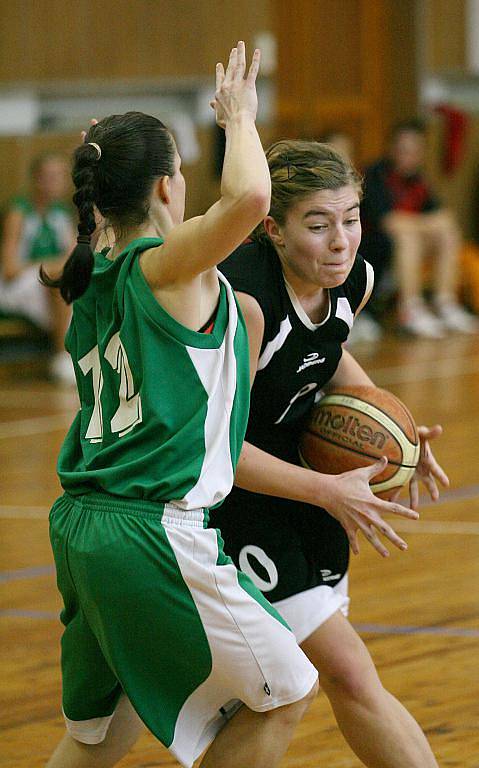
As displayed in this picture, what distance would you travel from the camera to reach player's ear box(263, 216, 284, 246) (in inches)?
99.1

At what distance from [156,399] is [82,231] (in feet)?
0.92

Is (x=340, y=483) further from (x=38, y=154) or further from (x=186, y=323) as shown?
(x=38, y=154)

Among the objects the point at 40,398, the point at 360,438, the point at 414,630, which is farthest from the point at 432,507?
the point at 40,398

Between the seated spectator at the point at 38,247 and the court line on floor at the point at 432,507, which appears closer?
the court line on floor at the point at 432,507

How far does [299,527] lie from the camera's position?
266cm

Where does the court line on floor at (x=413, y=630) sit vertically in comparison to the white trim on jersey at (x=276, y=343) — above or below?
below

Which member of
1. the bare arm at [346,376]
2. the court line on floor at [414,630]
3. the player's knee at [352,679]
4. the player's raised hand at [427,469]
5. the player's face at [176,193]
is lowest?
the court line on floor at [414,630]

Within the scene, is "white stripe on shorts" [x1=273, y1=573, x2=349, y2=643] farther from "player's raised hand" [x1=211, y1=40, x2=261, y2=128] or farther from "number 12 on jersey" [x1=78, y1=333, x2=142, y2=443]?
"player's raised hand" [x1=211, y1=40, x2=261, y2=128]

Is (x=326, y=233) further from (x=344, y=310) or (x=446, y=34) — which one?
(x=446, y=34)

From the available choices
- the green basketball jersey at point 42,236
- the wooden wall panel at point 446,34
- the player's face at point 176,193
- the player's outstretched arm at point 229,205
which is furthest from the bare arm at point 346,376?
the wooden wall panel at point 446,34

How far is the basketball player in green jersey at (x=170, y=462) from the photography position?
6.73 feet

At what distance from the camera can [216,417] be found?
2111 millimetres

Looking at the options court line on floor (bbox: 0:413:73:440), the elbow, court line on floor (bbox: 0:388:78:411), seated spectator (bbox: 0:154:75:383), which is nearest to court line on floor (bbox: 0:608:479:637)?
the elbow

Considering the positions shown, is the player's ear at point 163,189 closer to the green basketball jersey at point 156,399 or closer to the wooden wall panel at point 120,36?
the green basketball jersey at point 156,399
